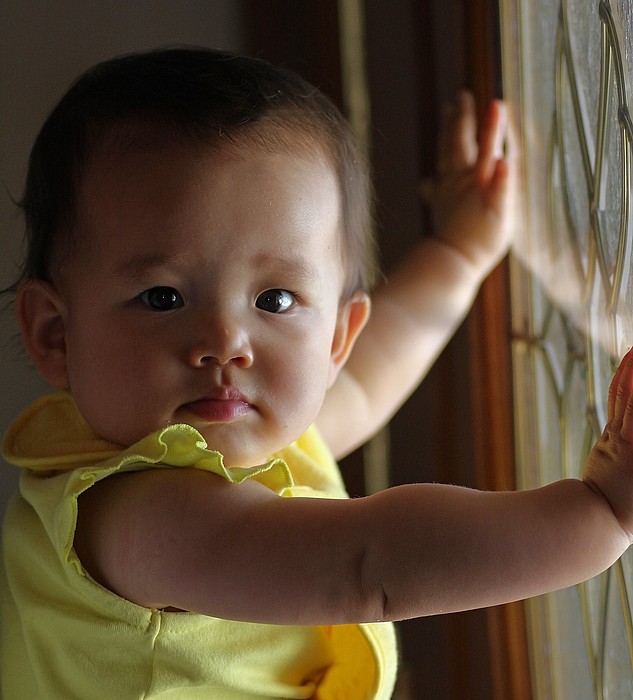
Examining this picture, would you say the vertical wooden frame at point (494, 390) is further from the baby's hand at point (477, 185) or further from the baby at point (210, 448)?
the baby at point (210, 448)

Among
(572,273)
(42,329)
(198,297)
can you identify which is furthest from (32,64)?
(572,273)

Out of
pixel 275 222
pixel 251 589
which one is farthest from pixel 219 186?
pixel 251 589

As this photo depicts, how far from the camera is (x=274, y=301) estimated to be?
875 millimetres

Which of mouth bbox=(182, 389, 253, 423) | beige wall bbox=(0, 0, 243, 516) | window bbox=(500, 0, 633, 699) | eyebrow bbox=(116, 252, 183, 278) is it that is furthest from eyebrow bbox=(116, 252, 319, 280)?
beige wall bbox=(0, 0, 243, 516)

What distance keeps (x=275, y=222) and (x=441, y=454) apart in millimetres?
604

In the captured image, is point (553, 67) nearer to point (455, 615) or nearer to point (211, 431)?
point (211, 431)

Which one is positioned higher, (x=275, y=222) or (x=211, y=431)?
(x=275, y=222)

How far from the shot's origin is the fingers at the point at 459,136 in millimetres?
1257

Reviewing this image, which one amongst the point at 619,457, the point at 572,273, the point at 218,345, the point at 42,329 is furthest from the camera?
the point at 572,273

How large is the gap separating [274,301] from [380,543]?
271 millimetres

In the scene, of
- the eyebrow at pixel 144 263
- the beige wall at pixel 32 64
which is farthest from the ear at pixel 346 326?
the beige wall at pixel 32 64

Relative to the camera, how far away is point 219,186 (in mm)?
832

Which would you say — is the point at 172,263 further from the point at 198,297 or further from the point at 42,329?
the point at 42,329

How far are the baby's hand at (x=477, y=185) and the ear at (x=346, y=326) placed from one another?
0.82 ft
